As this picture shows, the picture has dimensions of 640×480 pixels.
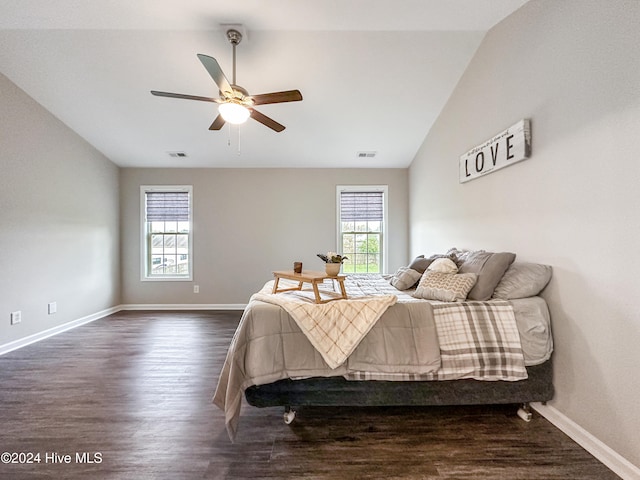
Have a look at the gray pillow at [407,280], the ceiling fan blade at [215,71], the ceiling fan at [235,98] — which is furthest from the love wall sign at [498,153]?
the ceiling fan blade at [215,71]

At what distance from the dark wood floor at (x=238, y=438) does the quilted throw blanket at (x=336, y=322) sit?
0.51 meters

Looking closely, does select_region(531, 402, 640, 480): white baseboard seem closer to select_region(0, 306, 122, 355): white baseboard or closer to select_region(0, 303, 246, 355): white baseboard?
select_region(0, 303, 246, 355): white baseboard

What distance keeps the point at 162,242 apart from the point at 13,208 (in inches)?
79.5

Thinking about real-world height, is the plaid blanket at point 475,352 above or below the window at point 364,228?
below

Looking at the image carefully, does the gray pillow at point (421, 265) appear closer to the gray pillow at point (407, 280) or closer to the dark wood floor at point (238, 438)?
the gray pillow at point (407, 280)

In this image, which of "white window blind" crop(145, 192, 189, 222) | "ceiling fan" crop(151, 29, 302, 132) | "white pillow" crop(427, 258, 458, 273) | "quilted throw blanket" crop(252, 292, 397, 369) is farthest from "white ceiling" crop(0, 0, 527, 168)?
"quilted throw blanket" crop(252, 292, 397, 369)

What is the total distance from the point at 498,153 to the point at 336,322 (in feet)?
6.80

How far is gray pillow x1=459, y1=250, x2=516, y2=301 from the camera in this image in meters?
2.06

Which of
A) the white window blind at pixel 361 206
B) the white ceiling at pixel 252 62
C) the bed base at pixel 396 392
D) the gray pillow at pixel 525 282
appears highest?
the white ceiling at pixel 252 62

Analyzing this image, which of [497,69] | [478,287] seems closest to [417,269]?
[478,287]

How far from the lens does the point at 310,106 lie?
353cm

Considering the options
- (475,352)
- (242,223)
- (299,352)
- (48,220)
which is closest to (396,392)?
(475,352)

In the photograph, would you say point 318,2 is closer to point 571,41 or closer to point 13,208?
point 571,41

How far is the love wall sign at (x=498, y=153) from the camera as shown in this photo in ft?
6.96
